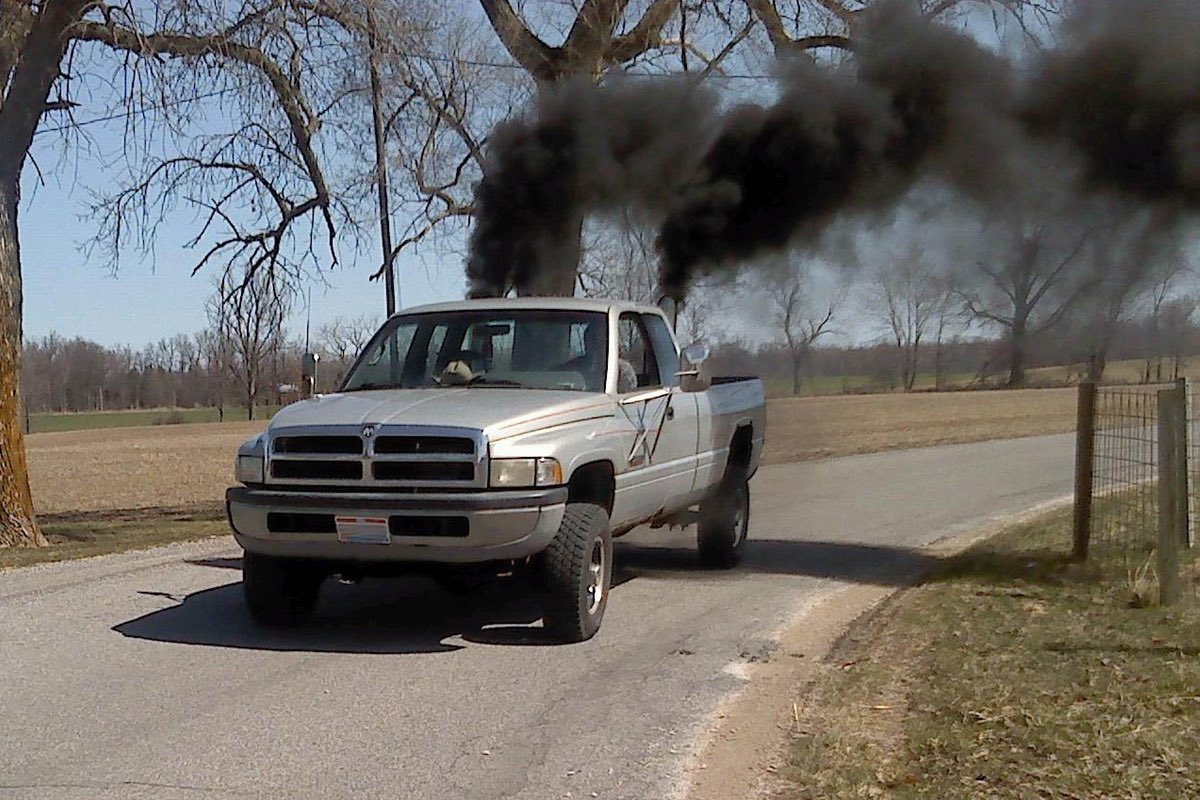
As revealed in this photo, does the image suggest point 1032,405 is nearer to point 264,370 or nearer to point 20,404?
point 264,370

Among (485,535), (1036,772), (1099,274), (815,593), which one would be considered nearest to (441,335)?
(485,535)

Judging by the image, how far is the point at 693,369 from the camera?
8859mm

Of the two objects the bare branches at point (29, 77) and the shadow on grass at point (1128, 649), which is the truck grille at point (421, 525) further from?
the bare branches at point (29, 77)

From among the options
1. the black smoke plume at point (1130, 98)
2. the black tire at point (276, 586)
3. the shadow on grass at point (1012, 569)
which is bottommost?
the shadow on grass at point (1012, 569)

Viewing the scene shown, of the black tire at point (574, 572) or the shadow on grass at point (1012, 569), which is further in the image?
the shadow on grass at point (1012, 569)

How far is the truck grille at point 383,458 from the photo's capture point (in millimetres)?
6590

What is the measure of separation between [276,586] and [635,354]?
2.79 m

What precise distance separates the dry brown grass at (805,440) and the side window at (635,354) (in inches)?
379

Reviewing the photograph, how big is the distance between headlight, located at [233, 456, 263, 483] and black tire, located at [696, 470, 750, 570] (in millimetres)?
3825

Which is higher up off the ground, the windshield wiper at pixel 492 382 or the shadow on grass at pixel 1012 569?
the windshield wiper at pixel 492 382

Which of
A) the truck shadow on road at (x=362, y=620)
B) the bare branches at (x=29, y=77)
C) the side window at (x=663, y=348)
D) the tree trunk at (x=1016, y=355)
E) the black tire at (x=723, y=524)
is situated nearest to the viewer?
the truck shadow on road at (x=362, y=620)

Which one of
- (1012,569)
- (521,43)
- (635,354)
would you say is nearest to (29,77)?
(521,43)

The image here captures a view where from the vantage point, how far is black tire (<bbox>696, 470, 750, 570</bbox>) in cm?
984

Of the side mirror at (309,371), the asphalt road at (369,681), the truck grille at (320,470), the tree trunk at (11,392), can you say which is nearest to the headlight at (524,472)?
the truck grille at (320,470)
